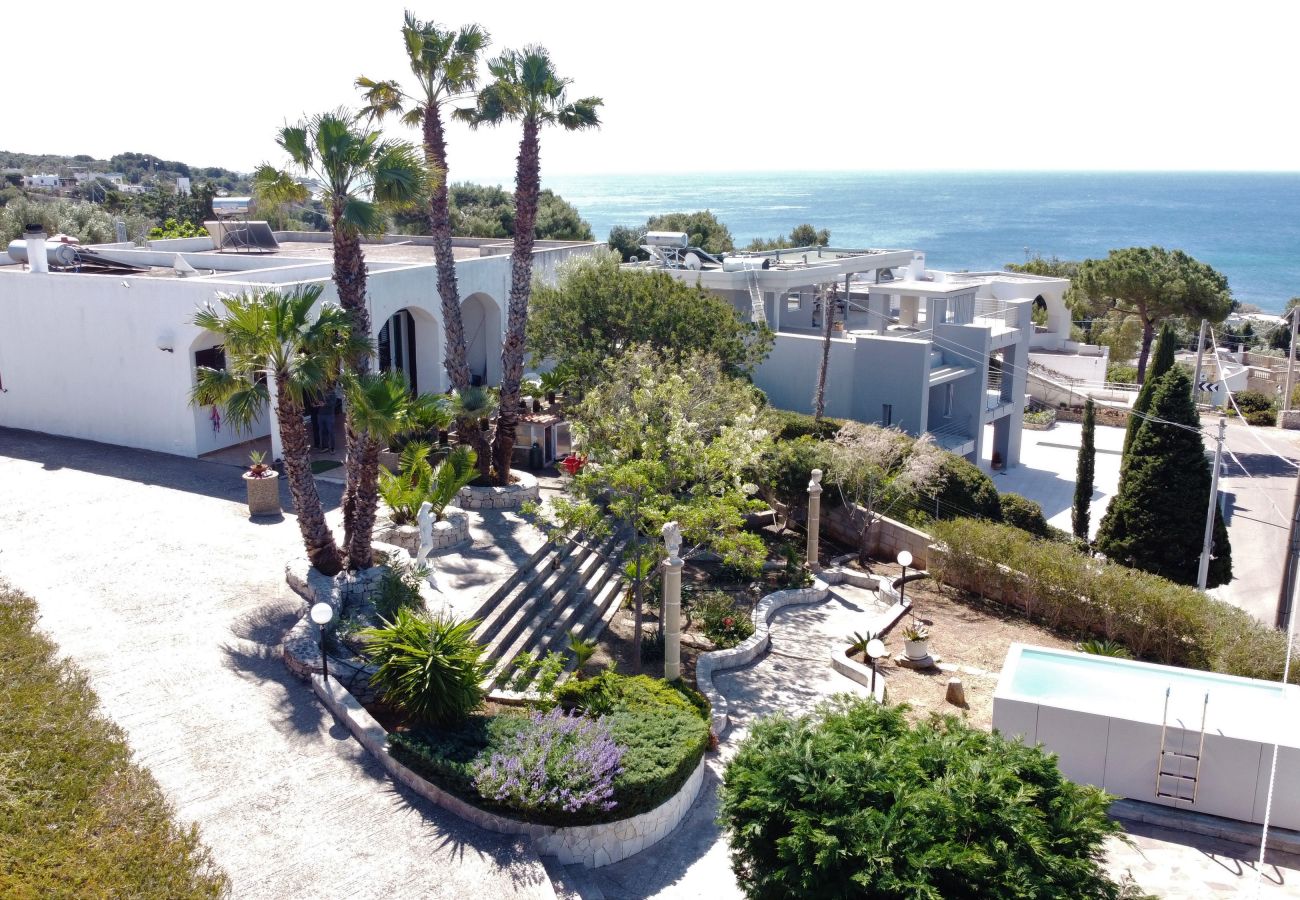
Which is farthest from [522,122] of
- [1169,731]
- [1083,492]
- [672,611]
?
[1083,492]

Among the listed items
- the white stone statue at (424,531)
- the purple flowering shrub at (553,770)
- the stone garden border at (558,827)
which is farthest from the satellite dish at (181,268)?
the purple flowering shrub at (553,770)

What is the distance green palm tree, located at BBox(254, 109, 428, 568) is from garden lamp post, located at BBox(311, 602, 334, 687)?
2.45m

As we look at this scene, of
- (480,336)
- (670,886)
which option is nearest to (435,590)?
(670,886)

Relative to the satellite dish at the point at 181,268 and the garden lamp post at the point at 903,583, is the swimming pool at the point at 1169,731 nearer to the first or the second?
the garden lamp post at the point at 903,583

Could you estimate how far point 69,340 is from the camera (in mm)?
22406

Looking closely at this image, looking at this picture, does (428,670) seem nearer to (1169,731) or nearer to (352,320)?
(352,320)

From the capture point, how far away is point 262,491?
18.0 m

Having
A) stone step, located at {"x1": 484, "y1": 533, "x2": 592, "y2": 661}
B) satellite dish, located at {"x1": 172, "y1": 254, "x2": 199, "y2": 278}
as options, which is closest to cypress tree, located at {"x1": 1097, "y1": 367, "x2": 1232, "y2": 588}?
stone step, located at {"x1": 484, "y1": 533, "x2": 592, "y2": 661}

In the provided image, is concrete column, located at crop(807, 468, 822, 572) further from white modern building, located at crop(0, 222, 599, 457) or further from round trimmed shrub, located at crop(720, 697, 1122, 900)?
round trimmed shrub, located at crop(720, 697, 1122, 900)

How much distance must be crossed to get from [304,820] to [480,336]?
71.9 ft

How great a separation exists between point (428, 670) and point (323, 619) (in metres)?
1.37

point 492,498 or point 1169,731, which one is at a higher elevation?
point 492,498

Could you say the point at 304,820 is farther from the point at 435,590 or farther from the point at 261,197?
the point at 261,197

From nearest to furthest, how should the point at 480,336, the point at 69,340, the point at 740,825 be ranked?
the point at 740,825
the point at 69,340
the point at 480,336
